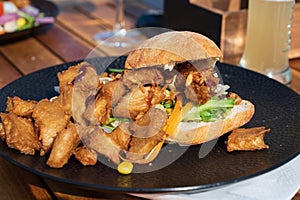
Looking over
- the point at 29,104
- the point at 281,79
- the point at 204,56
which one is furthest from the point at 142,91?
the point at 281,79

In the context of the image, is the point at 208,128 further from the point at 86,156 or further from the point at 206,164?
the point at 86,156

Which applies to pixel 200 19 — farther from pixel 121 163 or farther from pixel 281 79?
pixel 121 163

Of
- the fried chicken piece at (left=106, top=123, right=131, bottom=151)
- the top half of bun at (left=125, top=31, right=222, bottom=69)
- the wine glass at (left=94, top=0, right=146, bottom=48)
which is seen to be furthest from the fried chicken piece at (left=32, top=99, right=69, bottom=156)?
the wine glass at (left=94, top=0, right=146, bottom=48)

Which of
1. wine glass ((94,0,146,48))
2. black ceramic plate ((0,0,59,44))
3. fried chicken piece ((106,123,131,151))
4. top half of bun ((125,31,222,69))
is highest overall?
top half of bun ((125,31,222,69))

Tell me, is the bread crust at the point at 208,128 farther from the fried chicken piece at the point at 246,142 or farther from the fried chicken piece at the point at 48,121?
the fried chicken piece at the point at 48,121

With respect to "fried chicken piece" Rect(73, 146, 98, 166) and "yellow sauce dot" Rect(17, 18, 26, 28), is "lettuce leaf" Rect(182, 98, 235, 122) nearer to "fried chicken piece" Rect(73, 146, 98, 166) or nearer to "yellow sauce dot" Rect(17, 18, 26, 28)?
"fried chicken piece" Rect(73, 146, 98, 166)

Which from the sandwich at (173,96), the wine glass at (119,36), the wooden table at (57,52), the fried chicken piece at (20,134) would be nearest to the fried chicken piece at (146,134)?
the sandwich at (173,96)
